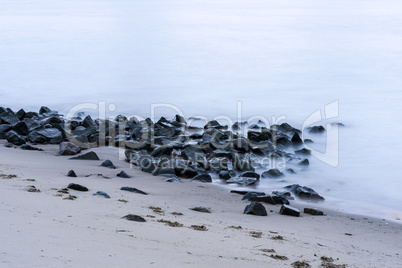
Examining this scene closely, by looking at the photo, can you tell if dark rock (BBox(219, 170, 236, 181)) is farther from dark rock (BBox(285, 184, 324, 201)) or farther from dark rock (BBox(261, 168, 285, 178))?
dark rock (BBox(285, 184, 324, 201))

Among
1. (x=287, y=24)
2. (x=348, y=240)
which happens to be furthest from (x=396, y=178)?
(x=287, y=24)

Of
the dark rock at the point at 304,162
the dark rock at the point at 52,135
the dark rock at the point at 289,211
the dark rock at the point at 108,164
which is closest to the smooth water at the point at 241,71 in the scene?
the dark rock at the point at 304,162

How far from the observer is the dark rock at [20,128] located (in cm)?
845

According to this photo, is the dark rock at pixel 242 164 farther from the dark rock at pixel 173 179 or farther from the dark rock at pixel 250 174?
the dark rock at pixel 173 179

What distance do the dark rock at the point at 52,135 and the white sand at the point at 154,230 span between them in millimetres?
1607

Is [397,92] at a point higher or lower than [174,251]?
higher

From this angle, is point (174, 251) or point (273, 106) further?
point (273, 106)

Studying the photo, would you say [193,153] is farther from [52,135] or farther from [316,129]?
[316,129]

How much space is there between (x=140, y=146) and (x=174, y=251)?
496cm

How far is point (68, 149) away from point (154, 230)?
388cm

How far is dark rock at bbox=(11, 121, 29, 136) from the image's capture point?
8.45 meters

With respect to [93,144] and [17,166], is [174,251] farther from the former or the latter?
[93,144]

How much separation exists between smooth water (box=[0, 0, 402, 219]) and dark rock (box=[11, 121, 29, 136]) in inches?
117

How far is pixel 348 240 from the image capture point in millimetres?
4539
